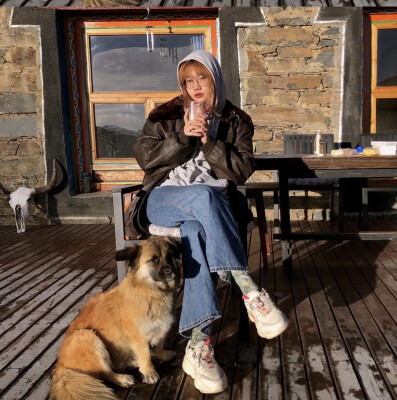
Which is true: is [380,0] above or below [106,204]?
above

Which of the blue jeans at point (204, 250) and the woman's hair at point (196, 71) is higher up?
the woman's hair at point (196, 71)

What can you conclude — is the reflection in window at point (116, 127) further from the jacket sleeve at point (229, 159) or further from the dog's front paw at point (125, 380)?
the dog's front paw at point (125, 380)

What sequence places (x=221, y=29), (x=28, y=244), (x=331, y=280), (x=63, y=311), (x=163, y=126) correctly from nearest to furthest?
1. (x=163, y=126)
2. (x=63, y=311)
3. (x=331, y=280)
4. (x=28, y=244)
5. (x=221, y=29)

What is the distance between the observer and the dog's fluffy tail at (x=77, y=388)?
1.59 metres

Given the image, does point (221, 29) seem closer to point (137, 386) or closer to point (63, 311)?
point (63, 311)

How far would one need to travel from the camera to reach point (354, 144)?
5.81 meters

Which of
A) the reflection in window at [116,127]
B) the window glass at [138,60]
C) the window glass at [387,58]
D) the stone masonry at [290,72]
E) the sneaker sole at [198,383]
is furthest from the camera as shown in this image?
the reflection in window at [116,127]

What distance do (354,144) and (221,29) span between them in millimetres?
2631

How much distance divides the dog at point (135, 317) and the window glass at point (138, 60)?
4847mm

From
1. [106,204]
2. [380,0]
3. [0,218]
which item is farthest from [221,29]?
[0,218]

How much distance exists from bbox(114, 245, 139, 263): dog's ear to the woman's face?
1077 millimetres

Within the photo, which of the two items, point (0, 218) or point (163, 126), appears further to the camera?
point (0, 218)

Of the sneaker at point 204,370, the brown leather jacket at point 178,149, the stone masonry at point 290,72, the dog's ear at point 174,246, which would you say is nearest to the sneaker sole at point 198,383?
the sneaker at point 204,370

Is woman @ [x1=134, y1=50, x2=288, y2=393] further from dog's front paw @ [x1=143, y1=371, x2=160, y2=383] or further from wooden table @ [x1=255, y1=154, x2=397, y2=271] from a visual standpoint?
wooden table @ [x1=255, y1=154, x2=397, y2=271]
